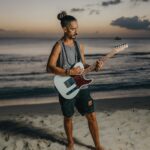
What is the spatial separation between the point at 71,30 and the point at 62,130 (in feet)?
7.68

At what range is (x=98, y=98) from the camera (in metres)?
9.74

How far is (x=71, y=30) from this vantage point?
425 centimetres

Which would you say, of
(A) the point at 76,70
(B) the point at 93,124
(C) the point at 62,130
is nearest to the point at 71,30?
(A) the point at 76,70

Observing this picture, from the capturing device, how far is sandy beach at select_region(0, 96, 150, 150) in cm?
513

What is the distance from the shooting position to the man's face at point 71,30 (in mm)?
4223

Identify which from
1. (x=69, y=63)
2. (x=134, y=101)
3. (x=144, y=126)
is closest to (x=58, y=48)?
(x=69, y=63)

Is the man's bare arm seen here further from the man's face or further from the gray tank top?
the man's face

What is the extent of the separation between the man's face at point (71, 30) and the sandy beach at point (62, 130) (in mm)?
1836

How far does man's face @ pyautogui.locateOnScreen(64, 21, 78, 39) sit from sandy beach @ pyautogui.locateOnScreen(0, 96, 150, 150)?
1836 mm

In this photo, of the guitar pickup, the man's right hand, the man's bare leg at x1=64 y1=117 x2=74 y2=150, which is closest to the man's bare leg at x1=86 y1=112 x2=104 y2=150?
the man's bare leg at x1=64 y1=117 x2=74 y2=150

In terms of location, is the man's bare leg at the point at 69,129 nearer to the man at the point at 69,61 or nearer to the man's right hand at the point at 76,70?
the man at the point at 69,61

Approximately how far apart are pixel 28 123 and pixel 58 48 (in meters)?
2.69

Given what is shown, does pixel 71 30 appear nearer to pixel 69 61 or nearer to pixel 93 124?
pixel 69 61

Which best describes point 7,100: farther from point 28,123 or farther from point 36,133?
point 36,133
